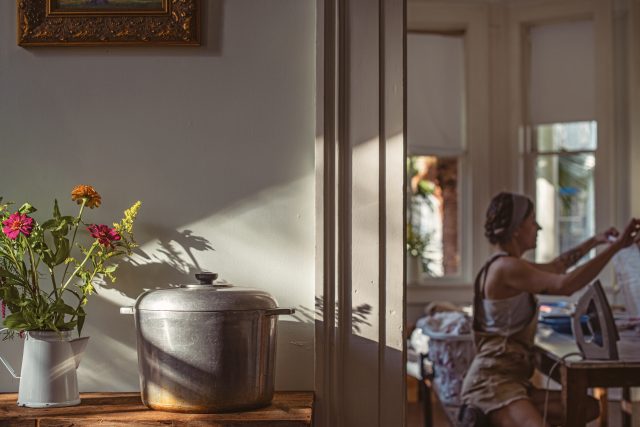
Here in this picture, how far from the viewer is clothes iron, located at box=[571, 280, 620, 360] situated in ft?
10.1

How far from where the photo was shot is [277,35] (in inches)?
79.5

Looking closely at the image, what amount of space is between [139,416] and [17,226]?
478mm

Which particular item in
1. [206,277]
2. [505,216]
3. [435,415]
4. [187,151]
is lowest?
[435,415]

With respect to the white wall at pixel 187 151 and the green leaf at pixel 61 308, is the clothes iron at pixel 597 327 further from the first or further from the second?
the green leaf at pixel 61 308

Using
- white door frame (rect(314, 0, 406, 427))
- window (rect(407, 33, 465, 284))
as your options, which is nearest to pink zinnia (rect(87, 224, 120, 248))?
white door frame (rect(314, 0, 406, 427))

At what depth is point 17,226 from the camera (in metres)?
1.82

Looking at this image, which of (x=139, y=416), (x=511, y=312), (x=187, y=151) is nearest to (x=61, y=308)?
(x=139, y=416)

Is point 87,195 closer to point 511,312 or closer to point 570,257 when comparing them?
point 511,312

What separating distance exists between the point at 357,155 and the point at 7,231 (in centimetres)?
78

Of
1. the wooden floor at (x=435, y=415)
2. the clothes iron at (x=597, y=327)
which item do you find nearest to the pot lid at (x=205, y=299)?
the clothes iron at (x=597, y=327)

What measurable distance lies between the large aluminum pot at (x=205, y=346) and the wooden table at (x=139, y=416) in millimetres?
35

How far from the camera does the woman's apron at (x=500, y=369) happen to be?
3434 millimetres

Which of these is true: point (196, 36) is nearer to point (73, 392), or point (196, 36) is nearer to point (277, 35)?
point (277, 35)

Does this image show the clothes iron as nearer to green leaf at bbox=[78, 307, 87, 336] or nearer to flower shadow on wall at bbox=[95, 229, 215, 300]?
flower shadow on wall at bbox=[95, 229, 215, 300]
